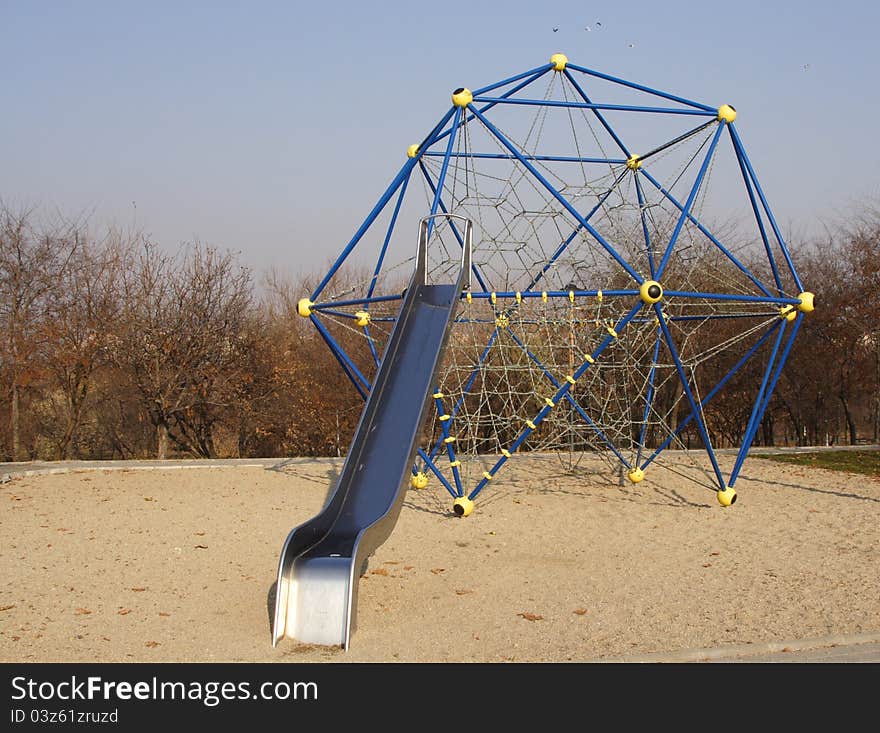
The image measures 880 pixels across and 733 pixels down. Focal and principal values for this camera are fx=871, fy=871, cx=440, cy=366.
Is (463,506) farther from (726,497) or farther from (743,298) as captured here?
(743,298)

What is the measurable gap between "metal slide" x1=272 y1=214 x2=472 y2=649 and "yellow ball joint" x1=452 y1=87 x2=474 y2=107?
1.23 meters

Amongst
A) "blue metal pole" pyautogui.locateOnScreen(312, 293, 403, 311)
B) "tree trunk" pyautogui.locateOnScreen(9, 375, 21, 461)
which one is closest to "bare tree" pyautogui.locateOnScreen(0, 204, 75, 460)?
"tree trunk" pyautogui.locateOnScreen(9, 375, 21, 461)

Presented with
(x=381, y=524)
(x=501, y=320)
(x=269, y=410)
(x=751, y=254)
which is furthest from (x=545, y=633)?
(x=751, y=254)

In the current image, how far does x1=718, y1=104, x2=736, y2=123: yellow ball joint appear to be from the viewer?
380 inches

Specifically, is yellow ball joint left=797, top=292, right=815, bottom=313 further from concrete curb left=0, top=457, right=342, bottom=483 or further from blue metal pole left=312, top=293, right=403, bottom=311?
concrete curb left=0, top=457, right=342, bottom=483

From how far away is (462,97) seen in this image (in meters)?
8.96

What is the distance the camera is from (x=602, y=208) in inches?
433

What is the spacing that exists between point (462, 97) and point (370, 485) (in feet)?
14.4

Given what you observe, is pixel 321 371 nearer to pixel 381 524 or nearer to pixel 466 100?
pixel 466 100

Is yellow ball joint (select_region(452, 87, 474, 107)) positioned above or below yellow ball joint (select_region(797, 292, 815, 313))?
above

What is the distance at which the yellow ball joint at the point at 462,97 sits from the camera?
29.4 ft

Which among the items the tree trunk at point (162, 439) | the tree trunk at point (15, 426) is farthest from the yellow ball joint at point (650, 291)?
the tree trunk at point (15, 426)

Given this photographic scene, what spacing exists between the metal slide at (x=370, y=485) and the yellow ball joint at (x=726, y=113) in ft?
10.8

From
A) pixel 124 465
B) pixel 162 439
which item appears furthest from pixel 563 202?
pixel 162 439
